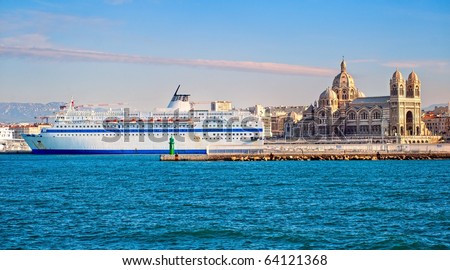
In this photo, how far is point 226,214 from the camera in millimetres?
21344

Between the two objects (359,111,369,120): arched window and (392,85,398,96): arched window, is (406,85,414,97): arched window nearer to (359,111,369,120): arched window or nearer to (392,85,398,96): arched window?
(392,85,398,96): arched window

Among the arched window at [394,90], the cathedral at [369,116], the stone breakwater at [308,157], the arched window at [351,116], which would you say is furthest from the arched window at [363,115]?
the stone breakwater at [308,157]

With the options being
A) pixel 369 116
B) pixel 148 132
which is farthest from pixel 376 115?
pixel 148 132

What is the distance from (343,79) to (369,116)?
11.6 meters

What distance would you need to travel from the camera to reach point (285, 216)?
2084 centimetres

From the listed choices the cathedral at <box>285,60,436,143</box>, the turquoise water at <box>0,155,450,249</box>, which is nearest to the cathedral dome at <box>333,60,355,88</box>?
the cathedral at <box>285,60,436,143</box>

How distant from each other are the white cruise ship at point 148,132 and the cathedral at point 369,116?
71.6 feet

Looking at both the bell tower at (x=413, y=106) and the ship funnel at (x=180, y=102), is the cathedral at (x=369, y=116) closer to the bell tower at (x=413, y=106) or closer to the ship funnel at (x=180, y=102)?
the bell tower at (x=413, y=106)

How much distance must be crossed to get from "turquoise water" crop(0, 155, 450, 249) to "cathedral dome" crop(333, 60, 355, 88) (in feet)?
245

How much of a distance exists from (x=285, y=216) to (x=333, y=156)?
39.0 meters

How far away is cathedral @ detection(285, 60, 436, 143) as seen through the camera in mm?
95750

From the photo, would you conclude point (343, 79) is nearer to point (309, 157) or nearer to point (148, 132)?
point (148, 132)

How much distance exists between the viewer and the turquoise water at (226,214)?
668 inches
